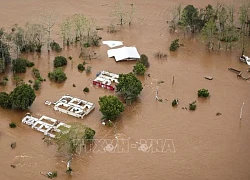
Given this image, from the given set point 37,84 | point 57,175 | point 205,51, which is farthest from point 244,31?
point 57,175

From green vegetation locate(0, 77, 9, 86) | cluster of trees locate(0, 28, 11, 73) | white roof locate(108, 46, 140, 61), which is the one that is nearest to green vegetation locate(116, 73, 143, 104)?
white roof locate(108, 46, 140, 61)

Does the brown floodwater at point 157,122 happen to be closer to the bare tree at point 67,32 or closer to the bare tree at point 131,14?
the bare tree at point 67,32

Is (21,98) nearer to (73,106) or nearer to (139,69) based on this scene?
(73,106)

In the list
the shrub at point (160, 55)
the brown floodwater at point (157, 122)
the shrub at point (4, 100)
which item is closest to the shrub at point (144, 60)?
the brown floodwater at point (157, 122)

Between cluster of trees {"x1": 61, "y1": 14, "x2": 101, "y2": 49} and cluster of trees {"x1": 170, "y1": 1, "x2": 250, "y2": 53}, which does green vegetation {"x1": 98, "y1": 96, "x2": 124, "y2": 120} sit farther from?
cluster of trees {"x1": 170, "y1": 1, "x2": 250, "y2": 53}

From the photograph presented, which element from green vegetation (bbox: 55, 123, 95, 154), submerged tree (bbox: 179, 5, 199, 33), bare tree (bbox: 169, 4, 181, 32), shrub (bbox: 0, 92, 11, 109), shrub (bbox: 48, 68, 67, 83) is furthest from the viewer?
bare tree (bbox: 169, 4, 181, 32)

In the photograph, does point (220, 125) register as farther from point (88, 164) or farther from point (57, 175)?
point (57, 175)

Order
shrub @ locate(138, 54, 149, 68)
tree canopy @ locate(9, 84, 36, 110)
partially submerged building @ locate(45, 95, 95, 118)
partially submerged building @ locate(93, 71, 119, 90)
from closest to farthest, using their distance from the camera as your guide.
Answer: tree canopy @ locate(9, 84, 36, 110)
partially submerged building @ locate(45, 95, 95, 118)
partially submerged building @ locate(93, 71, 119, 90)
shrub @ locate(138, 54, 149, 68)
